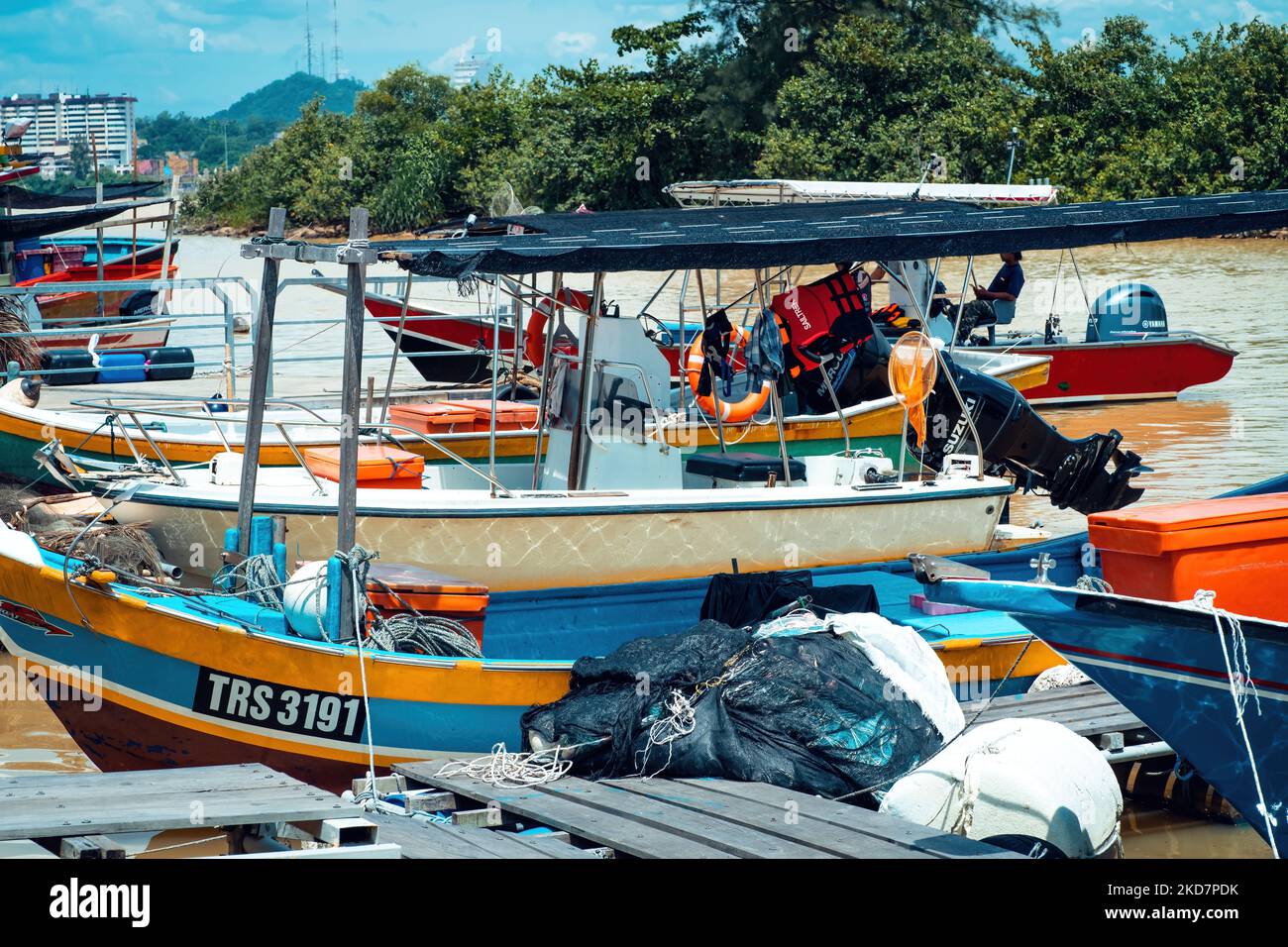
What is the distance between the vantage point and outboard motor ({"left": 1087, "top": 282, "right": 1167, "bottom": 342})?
18156mm

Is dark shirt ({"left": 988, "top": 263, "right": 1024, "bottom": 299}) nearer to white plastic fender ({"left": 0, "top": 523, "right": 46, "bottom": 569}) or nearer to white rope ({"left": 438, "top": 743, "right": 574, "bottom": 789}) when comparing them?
white rope ({"left": 438, "top": 743, "right": 574, "bottom": 789})

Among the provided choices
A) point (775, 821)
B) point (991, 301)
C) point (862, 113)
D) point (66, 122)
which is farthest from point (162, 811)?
point (66, 122)

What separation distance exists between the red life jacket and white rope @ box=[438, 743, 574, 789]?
11.4 ft

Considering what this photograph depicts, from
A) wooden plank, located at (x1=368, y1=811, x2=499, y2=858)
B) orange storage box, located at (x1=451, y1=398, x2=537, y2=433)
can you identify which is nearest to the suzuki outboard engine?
orange storage box, located at (x1=451, y1=398, x2=537, y2=433)

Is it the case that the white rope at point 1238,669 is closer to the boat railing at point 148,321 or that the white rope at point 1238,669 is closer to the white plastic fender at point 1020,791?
the white plastic fender at point 1020,791

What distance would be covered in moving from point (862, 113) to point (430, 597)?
3375cm

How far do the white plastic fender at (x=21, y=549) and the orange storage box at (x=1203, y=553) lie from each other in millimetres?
4914

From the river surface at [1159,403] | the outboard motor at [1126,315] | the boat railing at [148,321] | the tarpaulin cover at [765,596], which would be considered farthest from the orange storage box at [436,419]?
the outboard motor at [1126,315]

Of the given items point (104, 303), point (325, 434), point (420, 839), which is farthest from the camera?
point (104, 303)

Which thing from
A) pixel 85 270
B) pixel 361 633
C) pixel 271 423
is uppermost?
pixel 85 270

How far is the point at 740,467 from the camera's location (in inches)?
374

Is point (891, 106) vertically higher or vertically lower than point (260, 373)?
higher

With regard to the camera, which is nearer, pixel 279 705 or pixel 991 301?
pixel 279 705

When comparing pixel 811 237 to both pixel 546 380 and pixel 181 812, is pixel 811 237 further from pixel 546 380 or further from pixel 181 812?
pixel 181 812
